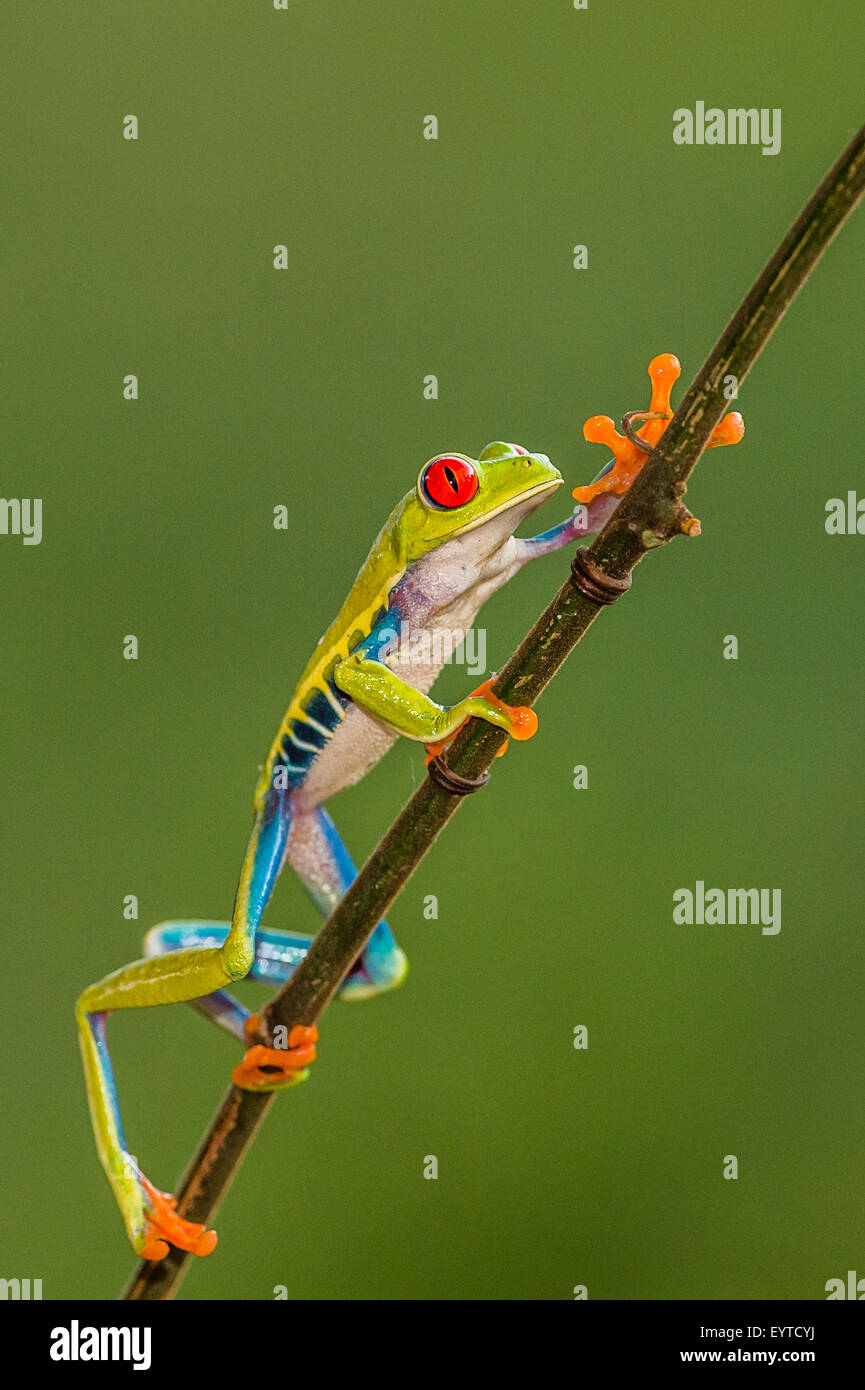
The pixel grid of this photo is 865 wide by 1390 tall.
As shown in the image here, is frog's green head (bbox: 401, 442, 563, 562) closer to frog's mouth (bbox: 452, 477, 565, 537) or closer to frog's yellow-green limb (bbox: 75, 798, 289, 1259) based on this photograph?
frog's mouth (bbox: 452, 477, 565, 537)

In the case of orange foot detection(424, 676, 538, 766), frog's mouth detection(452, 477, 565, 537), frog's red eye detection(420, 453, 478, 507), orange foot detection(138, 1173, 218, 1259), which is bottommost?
orange foot detection(138, 1173, 218, 1259)

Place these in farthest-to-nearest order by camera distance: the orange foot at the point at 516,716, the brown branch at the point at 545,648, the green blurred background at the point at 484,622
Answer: the green blurred background at the point at 484,622 → the orange foot at the point at 516,716 → the brown branch at the point at 545,648

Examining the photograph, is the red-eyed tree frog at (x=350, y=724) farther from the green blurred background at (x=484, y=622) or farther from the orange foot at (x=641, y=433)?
the green blurred background at (x=484, y=622)

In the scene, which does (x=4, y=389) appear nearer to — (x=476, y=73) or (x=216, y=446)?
(x=216, y=446)

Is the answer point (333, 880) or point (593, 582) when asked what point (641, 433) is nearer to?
point (593, 582)

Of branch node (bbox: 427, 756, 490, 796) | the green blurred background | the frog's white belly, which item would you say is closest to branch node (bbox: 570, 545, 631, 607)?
branch node (bbox: 427, 756, 490, 796)

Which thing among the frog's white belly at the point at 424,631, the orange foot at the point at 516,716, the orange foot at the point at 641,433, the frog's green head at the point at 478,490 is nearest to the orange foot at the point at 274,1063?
the frog's white belly at the point at 424,631
